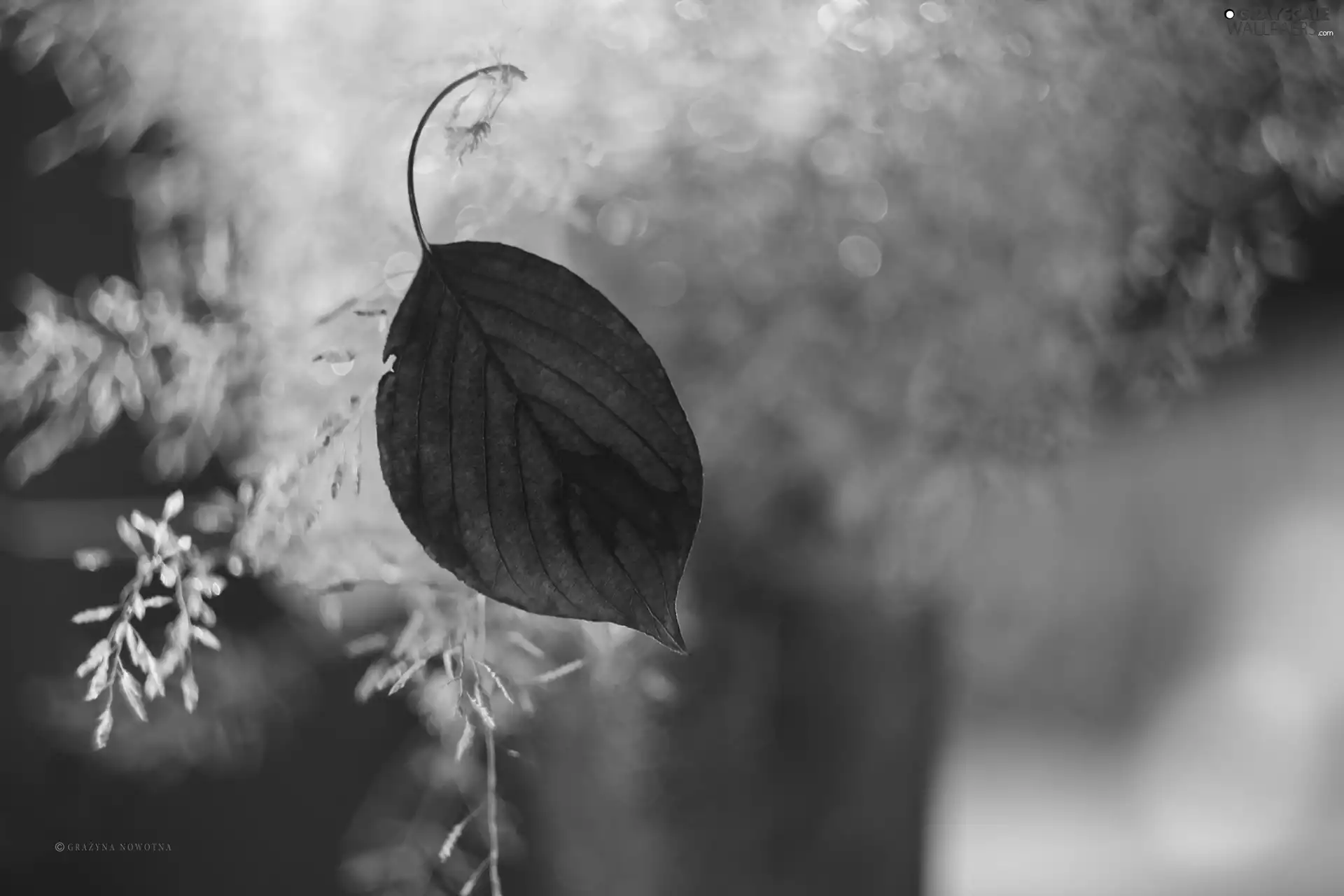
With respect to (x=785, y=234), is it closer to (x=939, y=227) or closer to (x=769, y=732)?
(x=939, y=227)

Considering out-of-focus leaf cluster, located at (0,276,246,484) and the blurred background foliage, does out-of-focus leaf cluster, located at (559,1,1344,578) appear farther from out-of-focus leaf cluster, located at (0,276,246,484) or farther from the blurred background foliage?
out-of-focus leaf cluster, located at (0,276,246,484)

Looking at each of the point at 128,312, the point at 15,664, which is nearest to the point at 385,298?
the point at 128,312

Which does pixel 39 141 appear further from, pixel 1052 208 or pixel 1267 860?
pixel 1267 860

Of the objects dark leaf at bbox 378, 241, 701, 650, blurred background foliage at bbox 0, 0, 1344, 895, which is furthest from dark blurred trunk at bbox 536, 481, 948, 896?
dark leaf at bbox 378, 241, 701, 650

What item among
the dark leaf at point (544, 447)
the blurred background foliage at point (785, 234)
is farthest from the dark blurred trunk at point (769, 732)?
the dark leaf at point (544, 447)

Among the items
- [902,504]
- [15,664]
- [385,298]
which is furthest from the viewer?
[15,664]

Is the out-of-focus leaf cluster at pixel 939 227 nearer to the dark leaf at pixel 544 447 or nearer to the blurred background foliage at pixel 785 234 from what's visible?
the blurred background foliage at pixel 785 234
